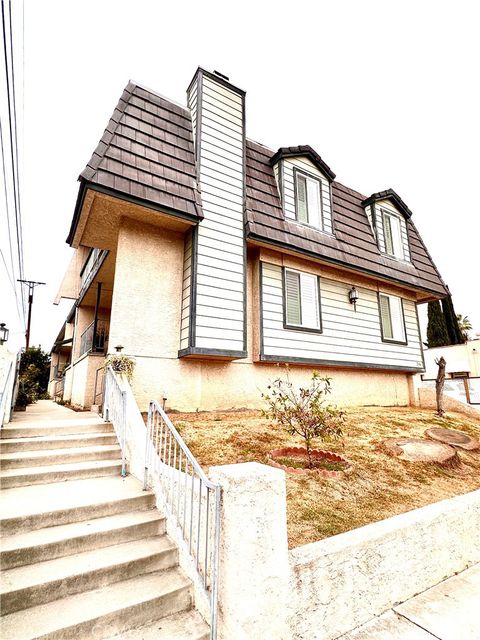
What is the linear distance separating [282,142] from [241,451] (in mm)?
10332

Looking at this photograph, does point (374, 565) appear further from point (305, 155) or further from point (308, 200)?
point (305, 155)

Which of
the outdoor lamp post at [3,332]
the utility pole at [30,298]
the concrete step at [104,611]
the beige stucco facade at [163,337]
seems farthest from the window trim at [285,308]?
the utility pole at [30,298]

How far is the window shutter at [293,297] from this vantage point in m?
8.81

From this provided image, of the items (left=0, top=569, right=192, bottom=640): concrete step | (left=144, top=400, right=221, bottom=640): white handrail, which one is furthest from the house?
(left=0, top=569, right=192, bottom=640): concrete step

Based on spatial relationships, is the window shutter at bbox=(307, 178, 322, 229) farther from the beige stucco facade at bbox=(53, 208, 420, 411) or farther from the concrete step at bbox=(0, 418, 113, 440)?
the concrete step at bbox=(0, 418, 113, 440)

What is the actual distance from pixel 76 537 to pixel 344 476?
3.16 m

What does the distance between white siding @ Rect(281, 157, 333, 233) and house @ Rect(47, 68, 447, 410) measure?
0.13 feet

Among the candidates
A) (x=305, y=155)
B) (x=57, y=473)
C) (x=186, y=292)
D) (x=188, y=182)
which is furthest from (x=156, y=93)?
(x=57, y=473)

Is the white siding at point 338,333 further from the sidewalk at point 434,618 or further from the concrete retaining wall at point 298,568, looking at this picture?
the sidewalk at point 434,618

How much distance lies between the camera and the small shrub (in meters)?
5.97

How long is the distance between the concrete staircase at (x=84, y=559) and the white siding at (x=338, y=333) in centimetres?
527

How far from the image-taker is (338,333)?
31.7 ft

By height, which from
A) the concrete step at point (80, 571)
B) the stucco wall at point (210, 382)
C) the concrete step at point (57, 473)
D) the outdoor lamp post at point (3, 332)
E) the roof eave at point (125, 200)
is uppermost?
the roof eave at point (125, 200)

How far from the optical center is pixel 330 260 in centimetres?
924
